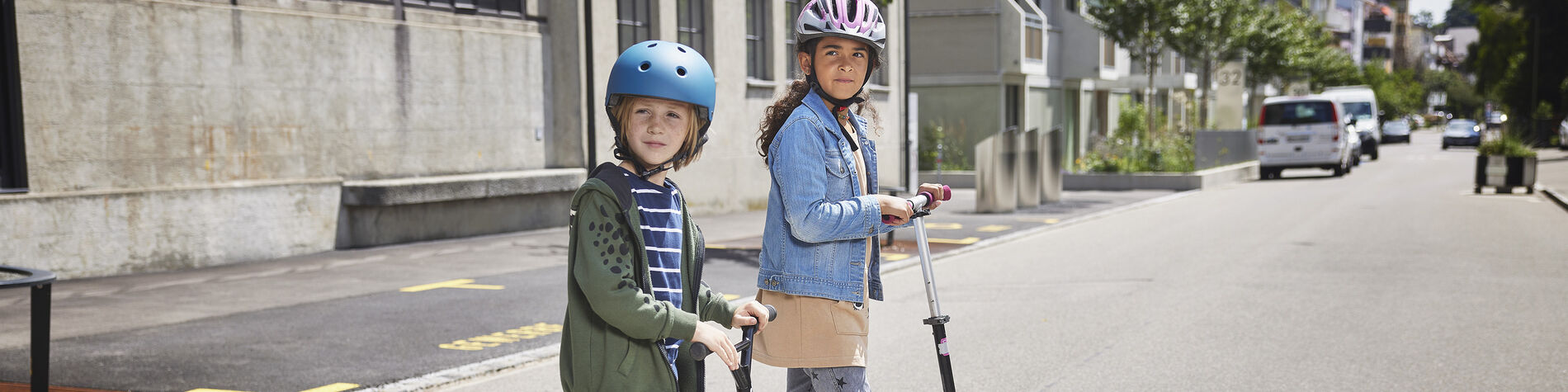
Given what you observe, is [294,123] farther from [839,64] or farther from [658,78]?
[658,78]

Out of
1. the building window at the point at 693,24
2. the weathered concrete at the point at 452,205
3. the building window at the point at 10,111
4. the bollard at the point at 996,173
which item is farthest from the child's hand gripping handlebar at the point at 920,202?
the bollard at the point at 996,173

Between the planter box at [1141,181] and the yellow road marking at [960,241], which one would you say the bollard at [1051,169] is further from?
the yellow road marking at [960,241]

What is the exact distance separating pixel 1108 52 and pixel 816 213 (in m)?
33.7

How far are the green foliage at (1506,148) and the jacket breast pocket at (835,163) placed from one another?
71.1 ft

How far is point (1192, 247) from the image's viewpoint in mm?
12500

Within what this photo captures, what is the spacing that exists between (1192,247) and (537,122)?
7.57m

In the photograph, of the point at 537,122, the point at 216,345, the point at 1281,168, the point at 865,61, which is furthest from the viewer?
the point at 1281,168

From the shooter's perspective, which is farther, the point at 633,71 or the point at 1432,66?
the point at 1432,66

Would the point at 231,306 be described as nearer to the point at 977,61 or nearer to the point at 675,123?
the point at 675,123

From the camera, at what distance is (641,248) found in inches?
107

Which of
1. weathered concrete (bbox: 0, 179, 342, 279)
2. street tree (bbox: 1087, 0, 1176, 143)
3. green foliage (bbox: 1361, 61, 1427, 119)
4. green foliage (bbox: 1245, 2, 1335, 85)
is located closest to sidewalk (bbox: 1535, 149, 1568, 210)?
street tree (bbox: 1087, 0, 1176, 143)

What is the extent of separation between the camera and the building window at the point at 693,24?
16922 mm

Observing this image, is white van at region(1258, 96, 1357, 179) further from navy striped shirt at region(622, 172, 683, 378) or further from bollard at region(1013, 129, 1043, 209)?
navy striped shirt at region(622, 172, 683, 378)

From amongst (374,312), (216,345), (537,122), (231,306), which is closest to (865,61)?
(216,345)
